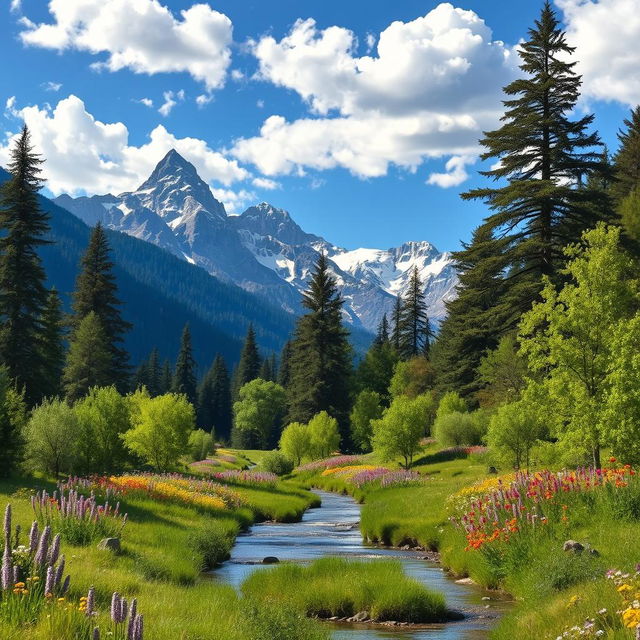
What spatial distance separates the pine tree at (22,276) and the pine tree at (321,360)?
107 ft

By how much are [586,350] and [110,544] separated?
13902 mm

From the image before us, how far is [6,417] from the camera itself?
23.5 meters

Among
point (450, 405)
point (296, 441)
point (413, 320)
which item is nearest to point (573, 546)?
point (450, 405)

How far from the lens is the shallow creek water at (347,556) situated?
10.9 meters

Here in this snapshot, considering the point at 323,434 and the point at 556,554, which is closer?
the point at 556,554

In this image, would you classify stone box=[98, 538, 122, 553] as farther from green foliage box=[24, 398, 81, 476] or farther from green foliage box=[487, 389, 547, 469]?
green foliage box=[487, 389, 547, 469]

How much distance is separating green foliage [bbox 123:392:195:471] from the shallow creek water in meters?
7.50

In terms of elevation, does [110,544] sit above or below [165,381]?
below

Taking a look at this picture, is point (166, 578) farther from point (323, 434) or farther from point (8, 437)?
point (323, 434)

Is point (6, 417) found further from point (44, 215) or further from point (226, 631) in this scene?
point (44, 215)

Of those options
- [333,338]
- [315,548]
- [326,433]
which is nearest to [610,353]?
[315,548]

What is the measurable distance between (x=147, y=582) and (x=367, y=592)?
4.05 metres

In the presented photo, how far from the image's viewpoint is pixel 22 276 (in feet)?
135

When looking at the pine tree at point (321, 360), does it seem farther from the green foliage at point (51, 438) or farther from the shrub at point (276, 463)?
the green foliage at point (51, 438)
